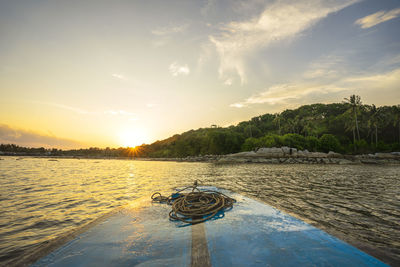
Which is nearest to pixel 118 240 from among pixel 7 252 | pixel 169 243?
pixel 169 243

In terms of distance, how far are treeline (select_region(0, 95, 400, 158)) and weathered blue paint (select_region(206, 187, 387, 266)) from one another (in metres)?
65.5

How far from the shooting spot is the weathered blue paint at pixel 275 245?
2.33 m

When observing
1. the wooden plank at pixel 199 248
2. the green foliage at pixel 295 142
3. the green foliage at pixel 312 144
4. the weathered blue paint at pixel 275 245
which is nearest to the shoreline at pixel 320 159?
the green foliage at pixel 295 142

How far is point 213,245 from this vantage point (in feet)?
9.13

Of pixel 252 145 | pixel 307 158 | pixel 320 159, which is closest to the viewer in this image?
pixel 320 159

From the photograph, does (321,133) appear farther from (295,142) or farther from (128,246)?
(128,246)

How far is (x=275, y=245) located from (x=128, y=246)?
7.59ft

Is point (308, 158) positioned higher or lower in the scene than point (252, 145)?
lower

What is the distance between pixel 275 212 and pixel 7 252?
6200 mm

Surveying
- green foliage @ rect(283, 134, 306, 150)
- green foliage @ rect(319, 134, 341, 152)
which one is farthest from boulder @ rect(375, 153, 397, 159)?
green foliage @ rect(283, 134, 306, 150)

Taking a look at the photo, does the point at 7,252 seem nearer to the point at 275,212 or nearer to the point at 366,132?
the point at 275,212

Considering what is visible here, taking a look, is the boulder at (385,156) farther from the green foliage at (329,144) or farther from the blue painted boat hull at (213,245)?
the blue painted boat hull at (213,245)

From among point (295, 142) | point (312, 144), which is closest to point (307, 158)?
point (295, 142)

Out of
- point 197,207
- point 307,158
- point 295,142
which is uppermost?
point 295,142
